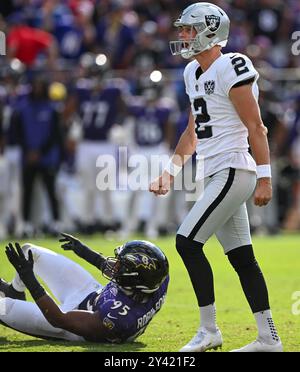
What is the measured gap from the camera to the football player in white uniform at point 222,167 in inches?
203

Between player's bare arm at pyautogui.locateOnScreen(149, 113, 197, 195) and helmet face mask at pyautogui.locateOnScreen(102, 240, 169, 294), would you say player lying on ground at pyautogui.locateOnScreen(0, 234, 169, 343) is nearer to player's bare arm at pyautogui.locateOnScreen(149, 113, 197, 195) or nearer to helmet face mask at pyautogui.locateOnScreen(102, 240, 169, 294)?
helmet face mask at pyautogui.locateOnScreen(102, 240, 169, 294)

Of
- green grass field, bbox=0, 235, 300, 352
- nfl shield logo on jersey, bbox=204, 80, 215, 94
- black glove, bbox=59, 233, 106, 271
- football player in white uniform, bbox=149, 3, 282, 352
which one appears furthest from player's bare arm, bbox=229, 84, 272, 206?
black glove, bbox=59, 233, 106, 271

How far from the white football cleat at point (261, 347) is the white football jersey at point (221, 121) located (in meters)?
0.97

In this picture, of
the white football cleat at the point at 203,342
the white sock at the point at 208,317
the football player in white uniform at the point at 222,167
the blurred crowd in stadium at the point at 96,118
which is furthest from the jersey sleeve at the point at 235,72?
the blurred crowd in stadium at the point at 96,118

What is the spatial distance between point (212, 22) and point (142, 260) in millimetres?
1424

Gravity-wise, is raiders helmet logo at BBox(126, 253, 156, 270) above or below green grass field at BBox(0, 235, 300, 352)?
above

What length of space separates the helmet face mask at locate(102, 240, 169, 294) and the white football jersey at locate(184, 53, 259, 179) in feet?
1.82

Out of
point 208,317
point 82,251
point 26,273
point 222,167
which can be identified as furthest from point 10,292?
point 222,167

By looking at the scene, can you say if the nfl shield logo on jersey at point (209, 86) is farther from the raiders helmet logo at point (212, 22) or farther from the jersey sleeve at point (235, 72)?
the raiders helmet logo at point (212, 22)

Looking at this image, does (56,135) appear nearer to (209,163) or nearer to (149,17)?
(149,17)

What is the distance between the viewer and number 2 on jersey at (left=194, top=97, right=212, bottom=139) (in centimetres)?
534

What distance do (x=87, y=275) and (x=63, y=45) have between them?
8366 mm

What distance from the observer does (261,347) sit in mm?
5180

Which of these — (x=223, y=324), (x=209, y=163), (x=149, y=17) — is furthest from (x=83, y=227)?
(x=209, y=163)
